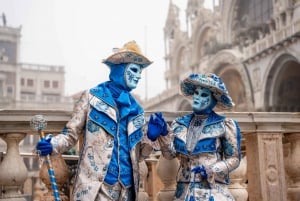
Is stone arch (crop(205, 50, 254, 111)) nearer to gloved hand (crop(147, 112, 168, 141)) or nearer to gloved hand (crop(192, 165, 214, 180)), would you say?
gloved hand (crop(192, 165, 214, 180))

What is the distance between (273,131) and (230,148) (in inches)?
47.7

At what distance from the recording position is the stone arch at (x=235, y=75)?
2092 centimetres

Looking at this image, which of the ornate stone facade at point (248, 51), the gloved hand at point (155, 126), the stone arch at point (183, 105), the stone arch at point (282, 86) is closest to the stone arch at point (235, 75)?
the ornate stone facade at point (248, 51)

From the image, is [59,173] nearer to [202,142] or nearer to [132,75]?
[132,75]

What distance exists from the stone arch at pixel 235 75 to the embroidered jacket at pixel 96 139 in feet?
59.2

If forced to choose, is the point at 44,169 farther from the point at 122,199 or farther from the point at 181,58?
the point at 181,58

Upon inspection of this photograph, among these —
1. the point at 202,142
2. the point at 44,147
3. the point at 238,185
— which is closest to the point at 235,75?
the point at 238,185

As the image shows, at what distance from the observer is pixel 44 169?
3.55m

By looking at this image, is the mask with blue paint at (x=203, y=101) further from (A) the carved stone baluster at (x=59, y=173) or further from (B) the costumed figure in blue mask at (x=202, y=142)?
(A) the carved stone baluster at (x=59, y=173)

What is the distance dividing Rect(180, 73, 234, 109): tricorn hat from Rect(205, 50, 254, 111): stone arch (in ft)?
57.6

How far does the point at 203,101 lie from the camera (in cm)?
338

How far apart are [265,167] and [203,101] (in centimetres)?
126

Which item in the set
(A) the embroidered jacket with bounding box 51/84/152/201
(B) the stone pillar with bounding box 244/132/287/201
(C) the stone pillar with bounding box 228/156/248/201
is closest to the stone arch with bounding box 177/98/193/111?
(B) the stone pillar with bounding box 244/132/287/201

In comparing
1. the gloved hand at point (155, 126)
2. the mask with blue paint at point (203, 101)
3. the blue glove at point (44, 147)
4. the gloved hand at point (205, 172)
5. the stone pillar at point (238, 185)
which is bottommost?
the stone pillar at point (238, 185)
